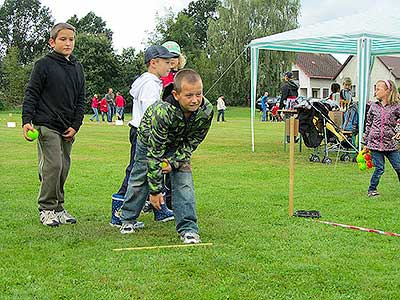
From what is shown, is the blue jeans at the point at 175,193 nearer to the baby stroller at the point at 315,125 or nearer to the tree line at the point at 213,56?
the baby stroller at the point at 315,125

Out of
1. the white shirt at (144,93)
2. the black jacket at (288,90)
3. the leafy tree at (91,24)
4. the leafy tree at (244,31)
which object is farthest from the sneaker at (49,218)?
the leafy tree at (91,24)

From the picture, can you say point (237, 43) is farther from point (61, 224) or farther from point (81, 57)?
point (61, 224)

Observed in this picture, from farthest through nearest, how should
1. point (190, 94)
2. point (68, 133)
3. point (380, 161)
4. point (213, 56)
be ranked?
point (213, 56) < point (380, 161) < point (68, 133) < point (190, 94)

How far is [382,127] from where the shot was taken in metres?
8.53

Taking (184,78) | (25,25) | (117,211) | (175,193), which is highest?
(25,25)

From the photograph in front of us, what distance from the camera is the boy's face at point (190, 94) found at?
5242mm

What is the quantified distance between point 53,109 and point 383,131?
4509 mm

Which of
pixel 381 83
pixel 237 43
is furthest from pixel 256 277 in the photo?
pixel 237 43

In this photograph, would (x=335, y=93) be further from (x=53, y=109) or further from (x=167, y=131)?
(x=167, y=131)

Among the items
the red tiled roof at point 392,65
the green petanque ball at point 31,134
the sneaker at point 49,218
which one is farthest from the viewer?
the red tiled roof at point 392,65

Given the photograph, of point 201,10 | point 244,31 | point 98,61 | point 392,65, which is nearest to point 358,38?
point 244,31

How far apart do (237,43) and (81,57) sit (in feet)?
Result: 49.8

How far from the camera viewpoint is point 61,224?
637 cm

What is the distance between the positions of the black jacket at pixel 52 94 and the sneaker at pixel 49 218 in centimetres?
83
